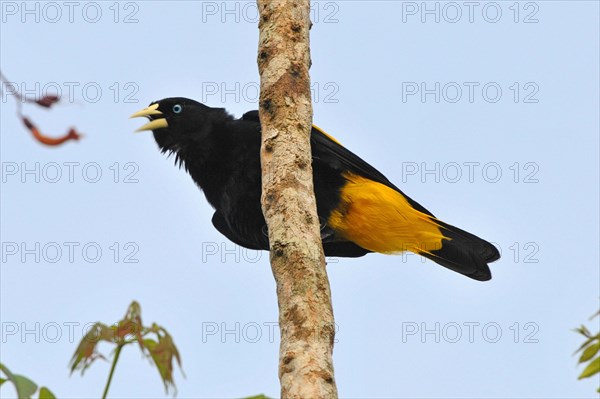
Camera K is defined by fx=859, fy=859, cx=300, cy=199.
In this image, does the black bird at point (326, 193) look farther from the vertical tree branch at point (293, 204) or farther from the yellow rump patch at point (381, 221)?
the vertical tree branch at point (293, 204)

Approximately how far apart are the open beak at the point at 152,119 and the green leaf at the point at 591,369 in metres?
3.93

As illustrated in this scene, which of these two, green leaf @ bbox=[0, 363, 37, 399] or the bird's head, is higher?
the bird's head

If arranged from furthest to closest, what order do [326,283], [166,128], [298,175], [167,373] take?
1. [166,128]
2. [298,175]
3. [326,283]
4. [167,373]

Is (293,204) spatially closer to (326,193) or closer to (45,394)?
(45,394)

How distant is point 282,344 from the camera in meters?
2.38

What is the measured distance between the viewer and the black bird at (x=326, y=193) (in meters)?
4.85

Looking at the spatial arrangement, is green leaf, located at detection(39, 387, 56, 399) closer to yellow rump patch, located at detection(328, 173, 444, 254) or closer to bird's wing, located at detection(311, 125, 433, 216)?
bird's wing, located at detection(311, 125, 433, 216)

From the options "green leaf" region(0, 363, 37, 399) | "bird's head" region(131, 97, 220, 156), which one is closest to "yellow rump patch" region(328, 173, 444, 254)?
"bird's head" region(131, 97, 220, 156)

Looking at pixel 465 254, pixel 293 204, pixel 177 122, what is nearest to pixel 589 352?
pixel 293 204

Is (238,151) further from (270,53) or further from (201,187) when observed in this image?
(270,53)

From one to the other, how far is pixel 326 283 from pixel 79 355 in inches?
31.1

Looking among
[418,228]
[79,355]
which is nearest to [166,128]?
[418,228]

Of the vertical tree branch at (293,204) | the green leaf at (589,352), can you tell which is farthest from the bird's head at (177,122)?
the green leaf at (589,352)

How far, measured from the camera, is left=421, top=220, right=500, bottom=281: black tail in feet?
17.4
